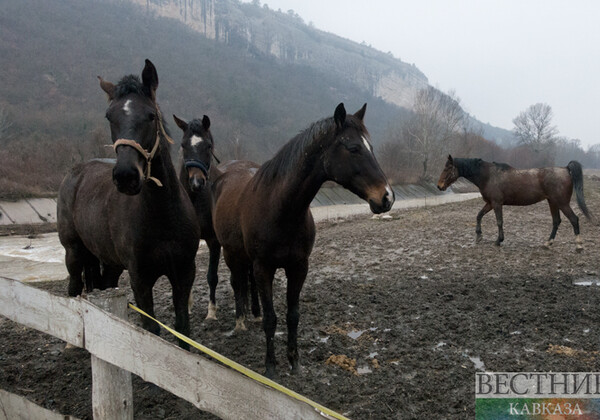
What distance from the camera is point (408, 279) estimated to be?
6.81 metres

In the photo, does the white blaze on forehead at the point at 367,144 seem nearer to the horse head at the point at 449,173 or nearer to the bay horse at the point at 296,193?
the bay horse at the point at 296,193

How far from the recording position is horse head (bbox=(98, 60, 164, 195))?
2.61 metres

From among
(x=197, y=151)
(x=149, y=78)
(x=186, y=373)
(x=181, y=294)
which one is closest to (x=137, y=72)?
(x=197, y=151)

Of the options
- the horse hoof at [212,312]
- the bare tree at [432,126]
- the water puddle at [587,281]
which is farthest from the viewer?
the bare tree at [432,126]

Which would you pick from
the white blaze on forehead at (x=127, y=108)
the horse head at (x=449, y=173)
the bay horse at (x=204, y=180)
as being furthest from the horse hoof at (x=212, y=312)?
the horse head at (x=449, y=173)

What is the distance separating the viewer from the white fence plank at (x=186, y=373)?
1.52 meters

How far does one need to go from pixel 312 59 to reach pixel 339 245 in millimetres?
169858

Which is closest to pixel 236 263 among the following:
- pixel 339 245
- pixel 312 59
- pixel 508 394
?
pixel 508 394

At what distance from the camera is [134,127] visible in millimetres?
2787

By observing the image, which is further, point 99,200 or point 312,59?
point 312,59

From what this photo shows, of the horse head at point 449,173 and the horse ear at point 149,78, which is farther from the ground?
the horse ear at point 149,78

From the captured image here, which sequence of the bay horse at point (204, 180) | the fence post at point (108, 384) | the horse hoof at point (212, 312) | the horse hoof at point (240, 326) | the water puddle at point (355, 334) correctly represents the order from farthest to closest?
the horse hoof at point (212, 312)
the bay horse at point (204, 180)
the horse hoof at point (240, 326)
the water puddle at point (355, 334)
the fence post at point (108, 384)

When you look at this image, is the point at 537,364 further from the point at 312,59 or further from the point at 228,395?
the point at 312,59

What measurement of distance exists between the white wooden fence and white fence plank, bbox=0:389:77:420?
20.0 inches
